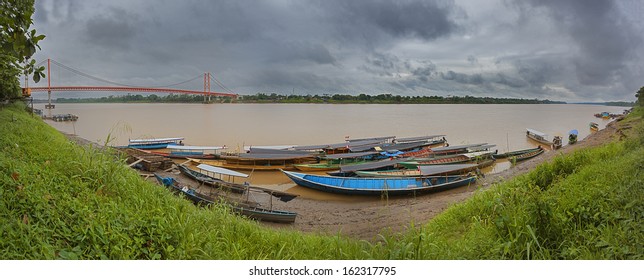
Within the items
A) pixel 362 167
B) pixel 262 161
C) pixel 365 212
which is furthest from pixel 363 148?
pixel 365 212

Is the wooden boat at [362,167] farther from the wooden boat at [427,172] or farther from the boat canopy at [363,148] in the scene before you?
the boat canopy at [363,148]

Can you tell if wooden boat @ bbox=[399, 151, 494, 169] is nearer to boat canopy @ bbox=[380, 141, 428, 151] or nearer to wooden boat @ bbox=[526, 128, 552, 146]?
boat canopy @ bbox=[380, 141, 428, 151]

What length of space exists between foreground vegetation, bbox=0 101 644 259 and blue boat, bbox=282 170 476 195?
568cm

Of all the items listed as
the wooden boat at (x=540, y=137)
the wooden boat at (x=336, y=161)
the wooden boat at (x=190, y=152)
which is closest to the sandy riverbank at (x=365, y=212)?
the wooden boat at (x=336, y=161)

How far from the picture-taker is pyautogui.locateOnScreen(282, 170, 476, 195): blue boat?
862 cm

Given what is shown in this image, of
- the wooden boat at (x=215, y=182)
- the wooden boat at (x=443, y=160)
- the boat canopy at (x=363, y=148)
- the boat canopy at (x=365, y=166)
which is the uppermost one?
the boat canopy at (x=363, y=148)

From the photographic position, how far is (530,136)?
74.9ft

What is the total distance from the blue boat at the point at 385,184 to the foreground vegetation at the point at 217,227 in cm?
568

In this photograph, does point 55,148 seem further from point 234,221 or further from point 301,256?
point 301,256

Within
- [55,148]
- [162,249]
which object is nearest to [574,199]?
[162,249]

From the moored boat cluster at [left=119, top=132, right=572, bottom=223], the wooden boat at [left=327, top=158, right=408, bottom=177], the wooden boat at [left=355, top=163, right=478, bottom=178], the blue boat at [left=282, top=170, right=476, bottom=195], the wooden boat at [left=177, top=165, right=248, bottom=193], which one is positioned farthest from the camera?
the wooden boat at [left=327, top=158, right=408, bottom=177]

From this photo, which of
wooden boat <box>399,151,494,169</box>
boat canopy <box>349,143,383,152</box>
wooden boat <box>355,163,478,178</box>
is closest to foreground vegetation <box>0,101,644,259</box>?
wooden boat <box>355,163,478,178</box>

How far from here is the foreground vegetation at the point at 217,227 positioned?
1.85 meters

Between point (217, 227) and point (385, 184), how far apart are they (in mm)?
6838
